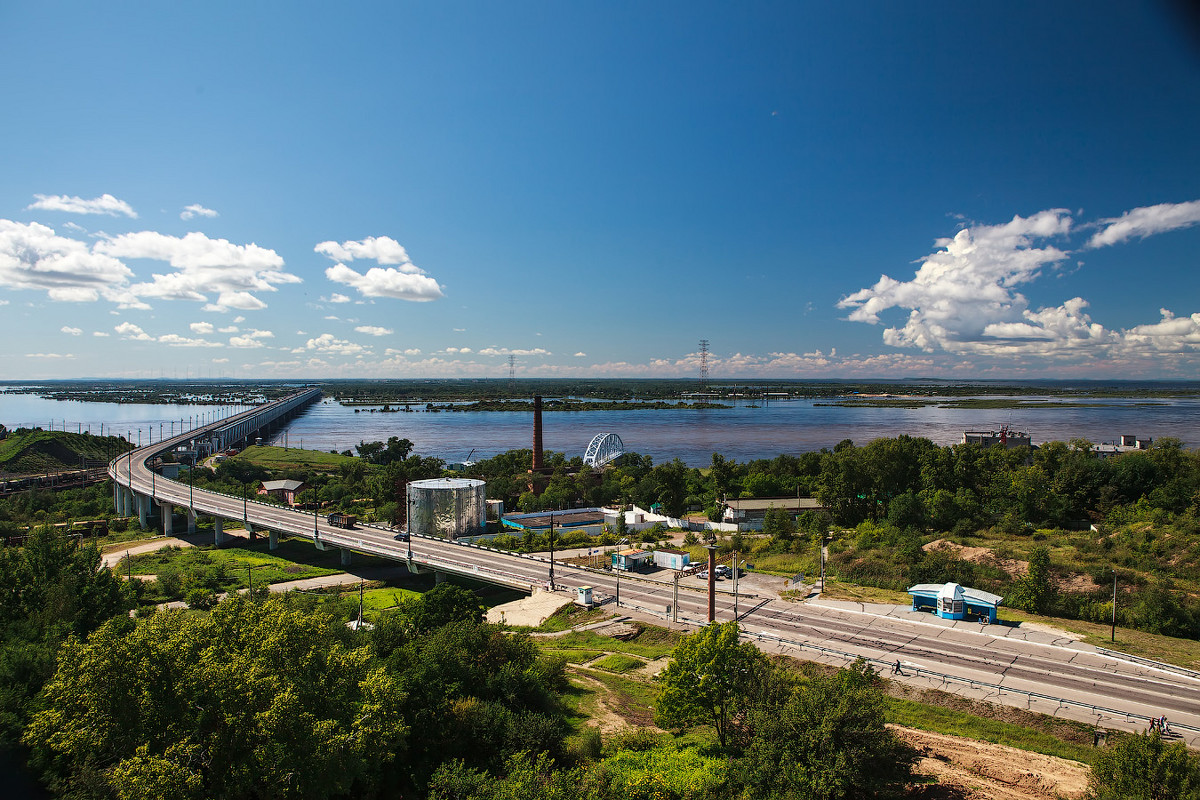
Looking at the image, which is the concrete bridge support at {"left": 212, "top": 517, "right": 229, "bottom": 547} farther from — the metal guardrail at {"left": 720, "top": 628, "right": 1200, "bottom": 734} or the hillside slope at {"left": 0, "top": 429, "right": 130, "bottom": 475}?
the hillside slope at {"left": 0, "top": 429, "right": 130, "bottom": 475}

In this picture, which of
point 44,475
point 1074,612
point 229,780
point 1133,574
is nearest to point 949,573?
→ point 1074,612

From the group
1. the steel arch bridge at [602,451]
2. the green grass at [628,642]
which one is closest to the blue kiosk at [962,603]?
the green grass at [628,642]

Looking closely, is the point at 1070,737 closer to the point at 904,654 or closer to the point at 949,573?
the point at 904,654

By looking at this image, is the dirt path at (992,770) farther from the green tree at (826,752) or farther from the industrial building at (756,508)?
the industrial building at (756,508)

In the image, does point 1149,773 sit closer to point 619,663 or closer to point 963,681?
point 963,681

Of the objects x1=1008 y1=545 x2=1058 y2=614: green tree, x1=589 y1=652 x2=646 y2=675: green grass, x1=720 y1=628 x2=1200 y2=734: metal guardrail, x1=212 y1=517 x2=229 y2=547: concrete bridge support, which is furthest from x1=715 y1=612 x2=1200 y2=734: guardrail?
x1=212 y1=517 x2=229 y2=547: concrete bridge support
